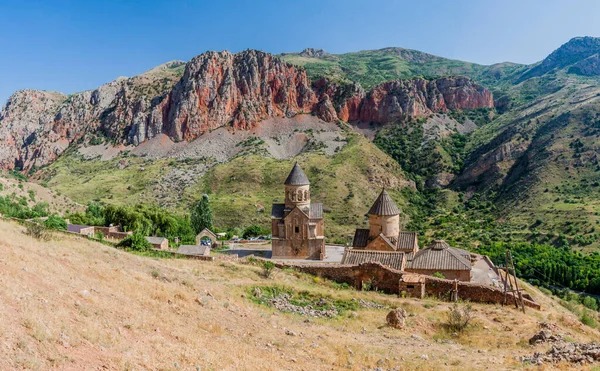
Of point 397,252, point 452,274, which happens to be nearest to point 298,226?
point 397,252

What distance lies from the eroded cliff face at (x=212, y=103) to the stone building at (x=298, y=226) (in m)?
85.2

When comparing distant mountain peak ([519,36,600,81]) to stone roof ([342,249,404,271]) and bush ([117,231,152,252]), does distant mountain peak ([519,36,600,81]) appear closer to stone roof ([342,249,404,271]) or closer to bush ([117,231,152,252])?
stone roof ([342,249,404,271])

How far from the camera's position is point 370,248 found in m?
32.7

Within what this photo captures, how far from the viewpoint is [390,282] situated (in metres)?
23.5

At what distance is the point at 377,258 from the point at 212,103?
4198 inches

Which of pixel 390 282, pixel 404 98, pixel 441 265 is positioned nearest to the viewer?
pixel 390 282

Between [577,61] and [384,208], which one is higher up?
Answer: [577,61]

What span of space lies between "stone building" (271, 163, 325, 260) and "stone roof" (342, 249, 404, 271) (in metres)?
11.1

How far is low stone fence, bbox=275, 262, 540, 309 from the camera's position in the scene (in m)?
21.6

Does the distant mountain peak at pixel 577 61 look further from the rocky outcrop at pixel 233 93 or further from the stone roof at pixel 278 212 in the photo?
the stone roof at pixel 278 212

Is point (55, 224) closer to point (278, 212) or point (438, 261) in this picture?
point (278, 212)

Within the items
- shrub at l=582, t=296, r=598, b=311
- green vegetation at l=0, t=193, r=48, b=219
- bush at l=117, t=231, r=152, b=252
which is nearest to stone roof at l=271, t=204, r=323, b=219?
bush at l=117, t=231, r=152, b=252

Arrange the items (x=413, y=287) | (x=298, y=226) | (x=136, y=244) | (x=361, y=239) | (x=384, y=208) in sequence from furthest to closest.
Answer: (x=298, y=226) → (x=361, y=239) → (x=384, y=208) → (x=136, y=244) → (x=413, y=287)

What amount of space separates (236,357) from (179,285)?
6947 millimetres
